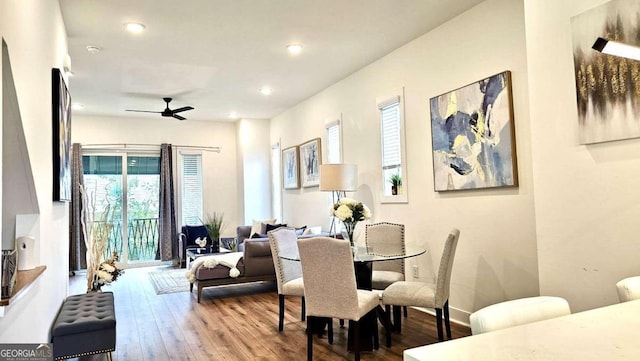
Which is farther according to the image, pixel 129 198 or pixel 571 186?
pixel 129 198

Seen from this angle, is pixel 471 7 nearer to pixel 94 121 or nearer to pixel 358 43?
pixel 358 43

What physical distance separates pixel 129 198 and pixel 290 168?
341 cm

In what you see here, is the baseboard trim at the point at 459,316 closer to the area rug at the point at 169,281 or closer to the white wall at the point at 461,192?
the white wall at the point at 461,192

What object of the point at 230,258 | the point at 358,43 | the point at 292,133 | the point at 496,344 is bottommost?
the point at 230,258

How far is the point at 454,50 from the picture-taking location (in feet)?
13.6

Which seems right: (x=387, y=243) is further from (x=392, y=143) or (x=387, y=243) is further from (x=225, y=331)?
(x=225, y=331)

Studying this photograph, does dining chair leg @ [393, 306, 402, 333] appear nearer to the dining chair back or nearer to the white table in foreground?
the dining chair back

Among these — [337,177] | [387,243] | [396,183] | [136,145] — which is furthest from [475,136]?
[136,145]

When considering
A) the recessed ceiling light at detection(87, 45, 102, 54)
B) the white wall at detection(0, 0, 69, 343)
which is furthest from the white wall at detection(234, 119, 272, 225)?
the white wall at detection(0, 0, 69, 343)

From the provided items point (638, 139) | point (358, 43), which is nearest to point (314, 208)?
point (358, 43)

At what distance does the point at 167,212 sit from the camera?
8602mm

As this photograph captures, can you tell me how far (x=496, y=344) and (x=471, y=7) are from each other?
11.8 feet

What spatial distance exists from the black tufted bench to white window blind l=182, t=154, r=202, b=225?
229 inches

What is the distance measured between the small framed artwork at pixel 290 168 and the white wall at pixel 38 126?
14.7 feet
